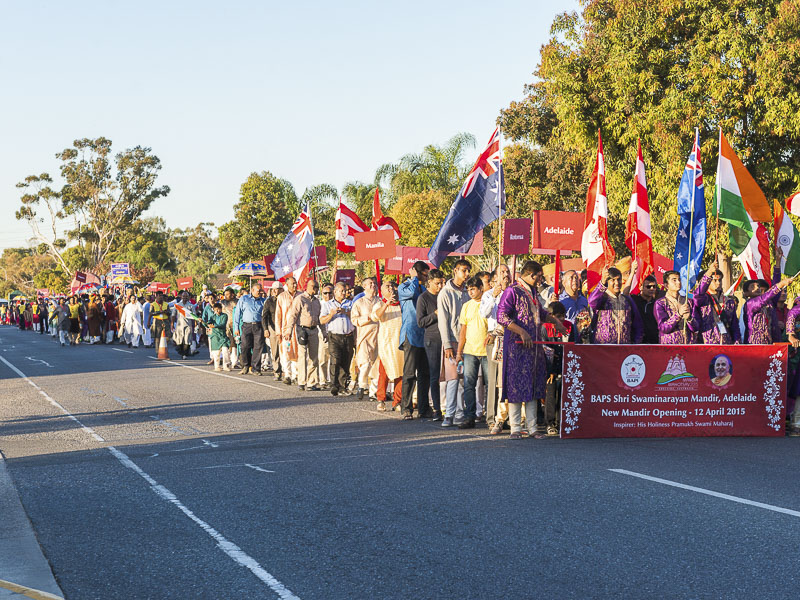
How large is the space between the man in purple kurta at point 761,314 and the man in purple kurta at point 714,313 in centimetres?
21

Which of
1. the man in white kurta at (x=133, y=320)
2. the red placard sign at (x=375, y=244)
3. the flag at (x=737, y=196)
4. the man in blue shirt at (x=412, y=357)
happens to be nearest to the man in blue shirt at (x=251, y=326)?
the red placard sign at (x=375, y=244)

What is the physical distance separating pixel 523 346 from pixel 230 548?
5.43 metres

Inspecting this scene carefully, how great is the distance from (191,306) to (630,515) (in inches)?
953

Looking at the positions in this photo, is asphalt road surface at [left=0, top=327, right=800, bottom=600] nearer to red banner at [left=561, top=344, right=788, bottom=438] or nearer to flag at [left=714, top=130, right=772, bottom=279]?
red banner at [left=561, top=344, right=788, bottom=438]

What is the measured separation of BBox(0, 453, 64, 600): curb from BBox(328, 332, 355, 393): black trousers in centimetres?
835

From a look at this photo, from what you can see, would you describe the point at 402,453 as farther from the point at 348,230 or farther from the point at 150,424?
the point at 348,230

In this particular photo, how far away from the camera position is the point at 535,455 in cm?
970

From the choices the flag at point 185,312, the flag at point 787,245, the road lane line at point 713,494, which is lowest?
the road lane line at point 713,494

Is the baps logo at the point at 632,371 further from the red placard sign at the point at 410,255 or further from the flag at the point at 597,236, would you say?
the red placard sign at the point at 410,255

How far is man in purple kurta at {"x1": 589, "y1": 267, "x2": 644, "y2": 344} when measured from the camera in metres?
11.6

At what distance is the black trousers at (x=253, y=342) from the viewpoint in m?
20.6

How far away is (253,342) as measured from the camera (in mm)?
20828

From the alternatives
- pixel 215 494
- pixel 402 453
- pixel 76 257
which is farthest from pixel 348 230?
pixel 76 257

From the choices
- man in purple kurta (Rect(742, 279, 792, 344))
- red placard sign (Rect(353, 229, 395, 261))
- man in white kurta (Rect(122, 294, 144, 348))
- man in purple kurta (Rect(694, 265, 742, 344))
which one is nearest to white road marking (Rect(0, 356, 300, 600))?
man in purple kurta (Rect(694, 265, 742, 344))
